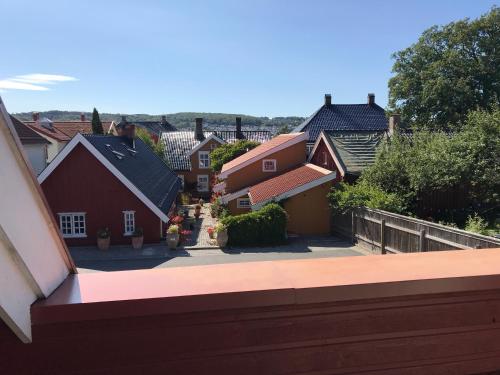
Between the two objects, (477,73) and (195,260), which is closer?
(195,260)

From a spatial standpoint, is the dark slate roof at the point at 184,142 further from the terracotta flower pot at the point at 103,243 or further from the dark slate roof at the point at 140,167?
the terracotta flower pot at the point at 103,243

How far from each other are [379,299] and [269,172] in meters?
23.0

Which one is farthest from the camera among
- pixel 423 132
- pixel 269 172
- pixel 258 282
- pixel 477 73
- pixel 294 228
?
pixel 477 73

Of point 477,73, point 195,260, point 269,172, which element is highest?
point 477,73

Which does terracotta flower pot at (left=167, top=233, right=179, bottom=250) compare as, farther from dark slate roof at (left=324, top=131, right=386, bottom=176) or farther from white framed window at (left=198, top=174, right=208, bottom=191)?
white framed window at (left=198, top=174, right=208, bottom=191)

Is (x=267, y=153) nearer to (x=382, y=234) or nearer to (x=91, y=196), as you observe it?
A: (x=91, y=196)

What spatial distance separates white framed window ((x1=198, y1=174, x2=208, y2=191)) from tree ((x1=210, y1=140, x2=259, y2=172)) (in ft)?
12.3

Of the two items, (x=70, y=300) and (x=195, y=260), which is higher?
(x=70, y=300)

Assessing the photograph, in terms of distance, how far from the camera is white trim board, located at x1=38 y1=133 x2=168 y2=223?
1867 cm

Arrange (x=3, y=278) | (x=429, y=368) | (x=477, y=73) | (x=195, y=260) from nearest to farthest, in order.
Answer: (x=3, y=278), (x=429, y=368), (x=195, y=260), (x=477, y=73)

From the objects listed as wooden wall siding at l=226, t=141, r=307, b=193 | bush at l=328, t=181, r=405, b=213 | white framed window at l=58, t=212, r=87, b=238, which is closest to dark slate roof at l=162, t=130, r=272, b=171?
wooden wall siding at l=226, t=141, r=307, b=193

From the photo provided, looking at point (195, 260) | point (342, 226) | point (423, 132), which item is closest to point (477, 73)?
point (423, 132)

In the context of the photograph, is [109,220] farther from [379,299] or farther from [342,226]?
[379,299]

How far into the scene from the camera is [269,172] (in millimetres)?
24641
